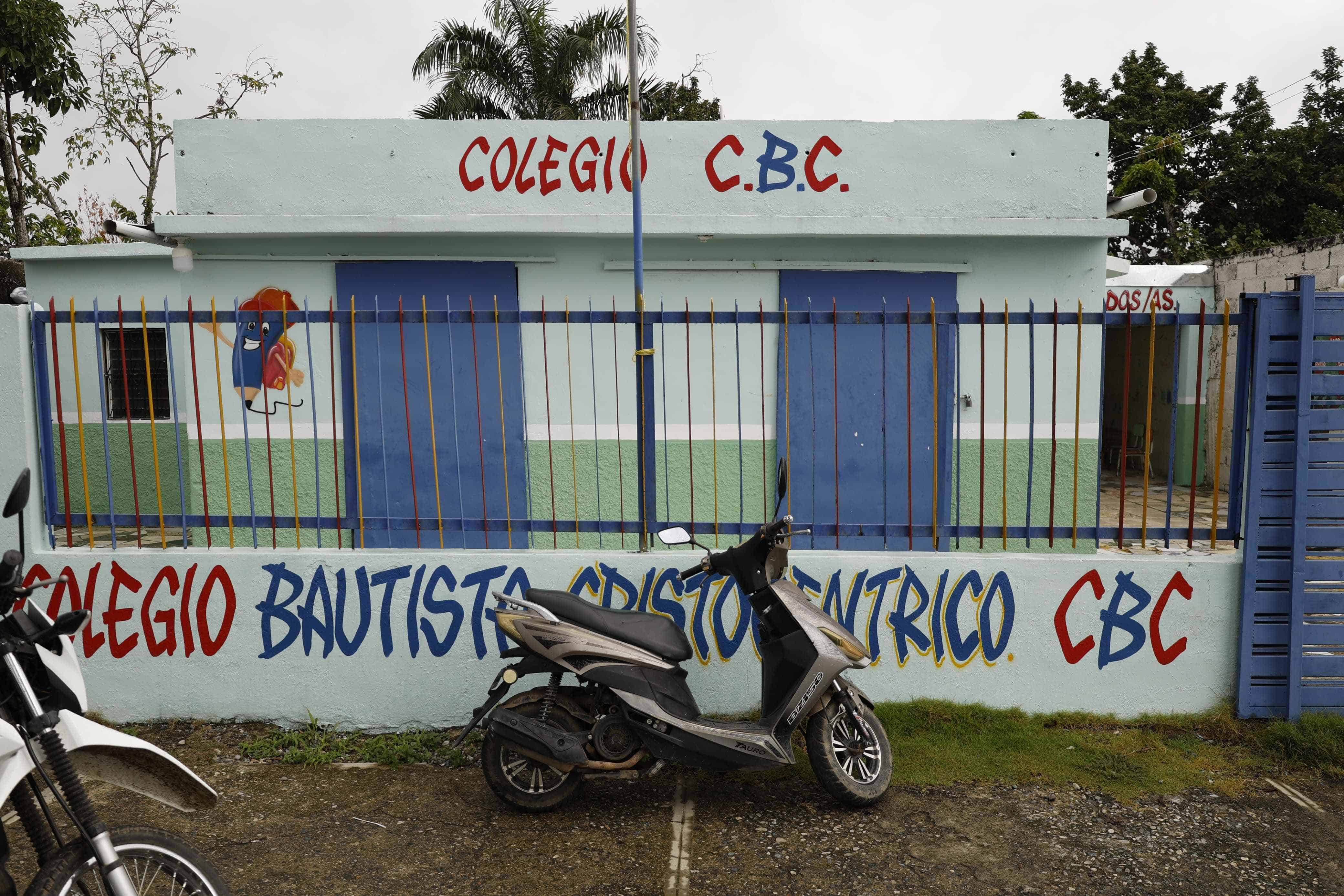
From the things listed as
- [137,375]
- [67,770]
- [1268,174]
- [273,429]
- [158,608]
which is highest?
[1268,174]

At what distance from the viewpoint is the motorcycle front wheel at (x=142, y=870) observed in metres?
2.26

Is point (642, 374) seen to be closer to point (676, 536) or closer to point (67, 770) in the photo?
point (676, 536)

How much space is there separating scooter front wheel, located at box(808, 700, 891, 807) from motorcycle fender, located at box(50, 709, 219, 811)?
2.08 meters

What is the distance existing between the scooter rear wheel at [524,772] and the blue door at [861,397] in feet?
10.9

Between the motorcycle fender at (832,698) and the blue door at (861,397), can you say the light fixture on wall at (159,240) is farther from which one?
the motorcycle fender at (832,698)

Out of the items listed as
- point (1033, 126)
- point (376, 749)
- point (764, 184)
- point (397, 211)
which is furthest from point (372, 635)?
point (1033, 126)

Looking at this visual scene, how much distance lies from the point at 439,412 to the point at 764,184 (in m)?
2.78

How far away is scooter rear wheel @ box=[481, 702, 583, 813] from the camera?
3.68 meters

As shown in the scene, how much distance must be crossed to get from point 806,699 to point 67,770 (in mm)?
2390

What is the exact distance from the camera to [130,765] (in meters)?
2.58

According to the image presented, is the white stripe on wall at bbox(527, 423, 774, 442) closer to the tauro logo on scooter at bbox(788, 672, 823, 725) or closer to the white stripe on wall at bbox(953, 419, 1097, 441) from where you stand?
the white stripe on wall at bbox(953, 419, 1097, 441)

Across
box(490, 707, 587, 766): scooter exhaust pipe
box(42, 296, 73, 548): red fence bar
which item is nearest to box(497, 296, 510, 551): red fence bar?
box(490, 707, 587, 766): scooter exhaust pipe

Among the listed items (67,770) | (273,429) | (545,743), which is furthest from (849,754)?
(273,429)

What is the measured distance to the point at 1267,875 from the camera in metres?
3.26
